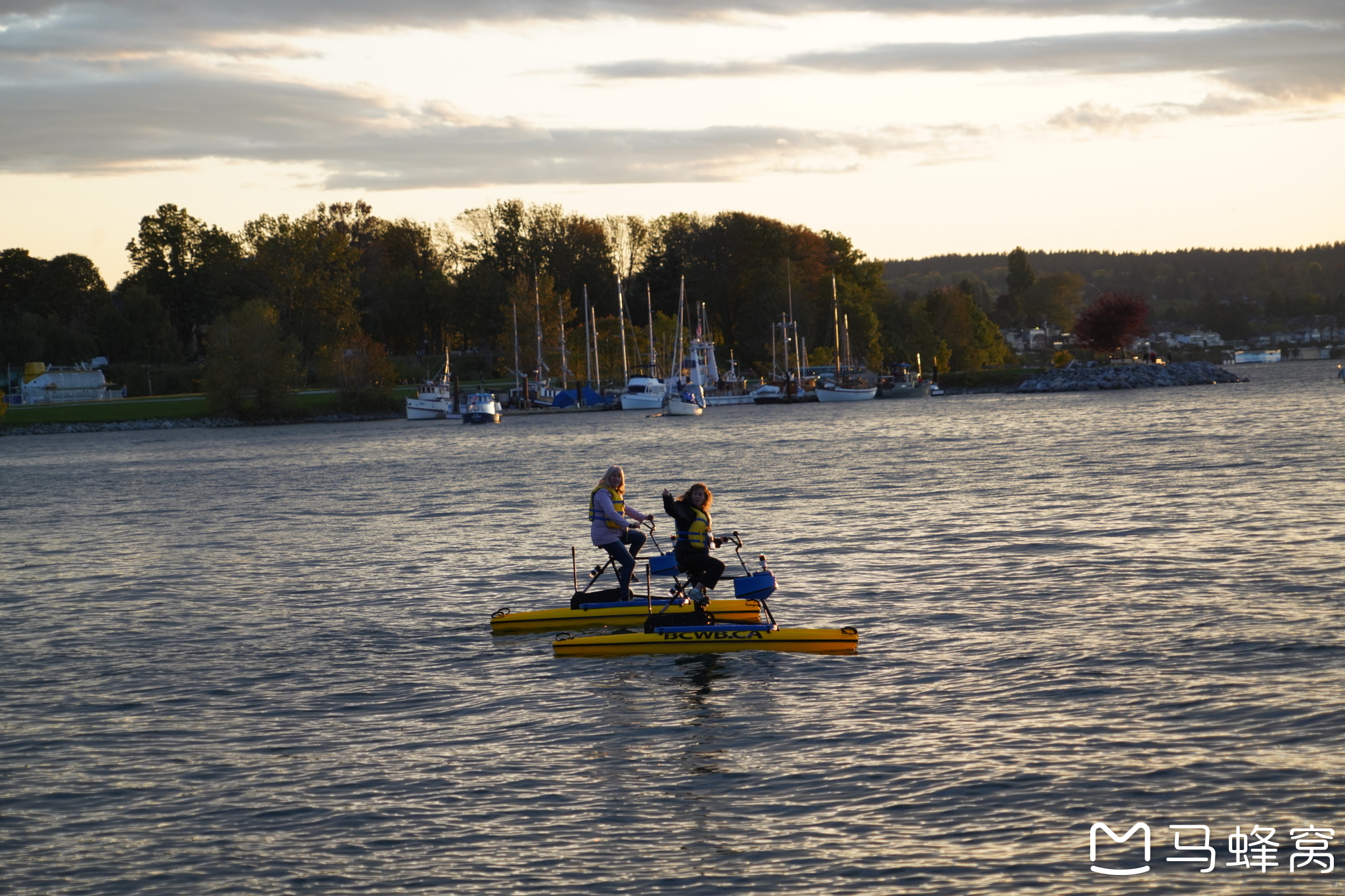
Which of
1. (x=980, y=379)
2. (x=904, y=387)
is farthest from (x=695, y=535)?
(x=980, y=379)

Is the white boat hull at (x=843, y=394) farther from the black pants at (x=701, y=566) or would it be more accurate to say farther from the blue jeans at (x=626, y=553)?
the black pants at (x=701, y=566)

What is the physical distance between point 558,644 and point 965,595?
354 inches

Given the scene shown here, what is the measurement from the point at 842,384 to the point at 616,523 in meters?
152

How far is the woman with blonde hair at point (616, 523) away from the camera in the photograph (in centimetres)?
2300

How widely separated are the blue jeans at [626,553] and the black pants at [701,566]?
2.09 metres

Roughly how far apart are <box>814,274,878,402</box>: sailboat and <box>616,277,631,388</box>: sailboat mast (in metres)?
25.1

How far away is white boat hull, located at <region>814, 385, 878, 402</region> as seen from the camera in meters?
170

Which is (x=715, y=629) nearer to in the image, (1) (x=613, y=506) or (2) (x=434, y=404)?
(1) (x=613, y=506)

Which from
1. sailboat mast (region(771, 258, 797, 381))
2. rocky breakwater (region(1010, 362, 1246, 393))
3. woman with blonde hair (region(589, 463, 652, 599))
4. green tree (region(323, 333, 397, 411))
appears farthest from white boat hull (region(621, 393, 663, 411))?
woman with blonde hair (region(589, 463, 652, 599))

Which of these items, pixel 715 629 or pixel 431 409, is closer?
pixel 715 629

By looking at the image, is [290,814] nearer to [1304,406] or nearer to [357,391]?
[1304,406]

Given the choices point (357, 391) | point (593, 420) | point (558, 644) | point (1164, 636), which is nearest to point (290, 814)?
point (558, 644)

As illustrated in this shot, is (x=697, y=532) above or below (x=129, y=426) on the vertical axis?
below

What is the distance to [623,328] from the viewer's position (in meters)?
152
